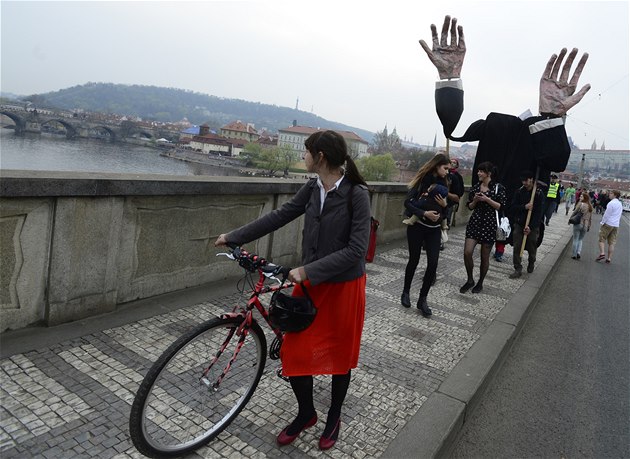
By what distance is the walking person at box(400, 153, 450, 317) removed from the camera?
5.33 meters

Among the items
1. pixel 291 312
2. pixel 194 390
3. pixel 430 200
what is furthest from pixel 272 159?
A: pixel 291 312

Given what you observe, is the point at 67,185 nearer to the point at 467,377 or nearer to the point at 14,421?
the point at 14,421

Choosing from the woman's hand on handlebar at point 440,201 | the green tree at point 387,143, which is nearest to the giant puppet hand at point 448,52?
the woman's hand on handlebar at point 440,201

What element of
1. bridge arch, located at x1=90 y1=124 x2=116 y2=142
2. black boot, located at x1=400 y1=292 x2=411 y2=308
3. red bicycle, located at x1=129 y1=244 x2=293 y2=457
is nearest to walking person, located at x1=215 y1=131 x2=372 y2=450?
red bicycle, located at x1=129 y1=244 x2=293 y2=457

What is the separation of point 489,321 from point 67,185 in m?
4.63

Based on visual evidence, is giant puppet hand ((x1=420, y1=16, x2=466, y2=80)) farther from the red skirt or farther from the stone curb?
the red skirt

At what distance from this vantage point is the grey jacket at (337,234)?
243 cm

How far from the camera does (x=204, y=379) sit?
9.32 ft

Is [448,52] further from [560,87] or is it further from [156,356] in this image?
[156,356]

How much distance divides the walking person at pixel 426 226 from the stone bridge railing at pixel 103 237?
186 centimetres

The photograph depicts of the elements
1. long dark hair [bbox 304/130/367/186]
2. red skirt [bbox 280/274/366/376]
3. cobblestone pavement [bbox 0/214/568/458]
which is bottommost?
cobblestone pavement [bbox 0/214/568/458]

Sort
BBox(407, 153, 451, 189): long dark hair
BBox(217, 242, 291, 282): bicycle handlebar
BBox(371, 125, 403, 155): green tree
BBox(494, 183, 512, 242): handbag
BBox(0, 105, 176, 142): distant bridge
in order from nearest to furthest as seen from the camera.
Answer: BBox(217, 242, 291, 282): bicycle handlebar, BBox(407, 153, 451, 189): long dark hair, BBox(494, 183, 512, 242): handbag, BBox(0, 105, 176, 142): distant bridge, BBox(371, 125, 403, 155): green tree

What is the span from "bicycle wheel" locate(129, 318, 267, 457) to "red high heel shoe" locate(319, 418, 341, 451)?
0.53m

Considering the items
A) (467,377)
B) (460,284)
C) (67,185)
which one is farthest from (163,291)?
(460,284)
